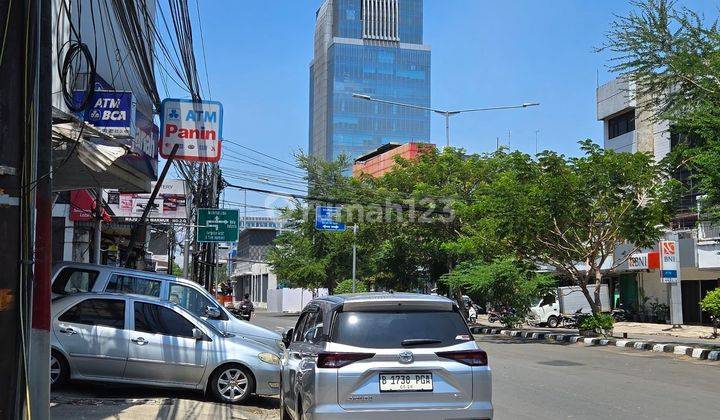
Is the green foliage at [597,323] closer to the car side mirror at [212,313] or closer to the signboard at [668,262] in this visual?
the signboard at [668,262]

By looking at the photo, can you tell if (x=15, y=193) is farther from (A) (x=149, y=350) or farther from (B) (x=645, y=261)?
(B) (x=645, y=261)

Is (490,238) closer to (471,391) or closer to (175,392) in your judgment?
(175,392)

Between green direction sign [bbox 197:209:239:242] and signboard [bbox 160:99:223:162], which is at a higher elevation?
signboard [bbox 160:99:223:162]

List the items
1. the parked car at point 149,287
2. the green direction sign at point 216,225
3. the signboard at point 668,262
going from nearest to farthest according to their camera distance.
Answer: the parked car at point 149,287 → the green direction sign at point 216,225 → the signboard at point 668,262

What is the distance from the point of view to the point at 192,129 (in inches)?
607

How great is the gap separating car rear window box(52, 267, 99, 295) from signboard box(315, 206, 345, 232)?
92.9 ft

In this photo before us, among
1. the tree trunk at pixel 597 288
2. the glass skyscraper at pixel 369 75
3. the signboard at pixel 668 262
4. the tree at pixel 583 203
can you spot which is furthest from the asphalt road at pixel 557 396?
the glass skyscraper at pixel 369 75

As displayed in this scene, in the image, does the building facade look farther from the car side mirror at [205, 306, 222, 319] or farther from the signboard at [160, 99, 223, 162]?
the car side mirror at [205, 306, 222, 319]

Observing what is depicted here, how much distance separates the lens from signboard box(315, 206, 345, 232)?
1601 inches

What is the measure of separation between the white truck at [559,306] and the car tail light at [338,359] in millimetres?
29473

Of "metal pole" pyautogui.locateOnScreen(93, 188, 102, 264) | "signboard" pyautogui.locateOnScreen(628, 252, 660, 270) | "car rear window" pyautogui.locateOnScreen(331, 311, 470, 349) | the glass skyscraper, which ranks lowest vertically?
"car rear window" pyautogui.locateOnScreen(331, 311, 470, 349)

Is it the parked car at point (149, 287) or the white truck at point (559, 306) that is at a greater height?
the parked car at point (149, 287)

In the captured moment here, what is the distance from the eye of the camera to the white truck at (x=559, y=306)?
124 feet

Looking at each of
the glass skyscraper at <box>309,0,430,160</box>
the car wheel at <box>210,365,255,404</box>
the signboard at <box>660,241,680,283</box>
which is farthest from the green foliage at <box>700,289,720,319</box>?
the glass skyscraper at <box>309,0,430,160</box>
